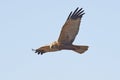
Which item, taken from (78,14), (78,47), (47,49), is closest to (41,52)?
(47,49)

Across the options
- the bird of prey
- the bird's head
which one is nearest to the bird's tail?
the bird of prey

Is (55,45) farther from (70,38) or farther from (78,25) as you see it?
(78,25)

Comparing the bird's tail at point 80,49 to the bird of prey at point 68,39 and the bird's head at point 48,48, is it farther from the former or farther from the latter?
the bird's head at point 48,48

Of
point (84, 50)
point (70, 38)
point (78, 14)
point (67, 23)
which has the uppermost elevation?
point (78, 14)

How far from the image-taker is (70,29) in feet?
22.7

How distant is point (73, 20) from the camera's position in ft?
23.1

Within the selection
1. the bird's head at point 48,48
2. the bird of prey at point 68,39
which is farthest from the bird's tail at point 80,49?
the bird's head at point 48,48

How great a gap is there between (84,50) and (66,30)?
952mm

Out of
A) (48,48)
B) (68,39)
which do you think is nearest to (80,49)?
(68,39)

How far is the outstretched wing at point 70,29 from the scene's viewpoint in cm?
690

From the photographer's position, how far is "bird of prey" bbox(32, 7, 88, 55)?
6.72 m

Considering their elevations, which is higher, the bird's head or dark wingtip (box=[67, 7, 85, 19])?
dark wingtip (box=[67, 7, 85, 19])

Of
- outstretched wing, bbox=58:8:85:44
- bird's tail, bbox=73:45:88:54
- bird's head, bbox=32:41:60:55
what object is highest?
outstretched wing, bbox=58:8:85:44

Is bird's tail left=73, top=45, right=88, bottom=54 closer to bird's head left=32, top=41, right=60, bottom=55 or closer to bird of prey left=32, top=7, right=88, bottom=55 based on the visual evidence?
bird of prey left=32, top=7, right=88, bottom=55
